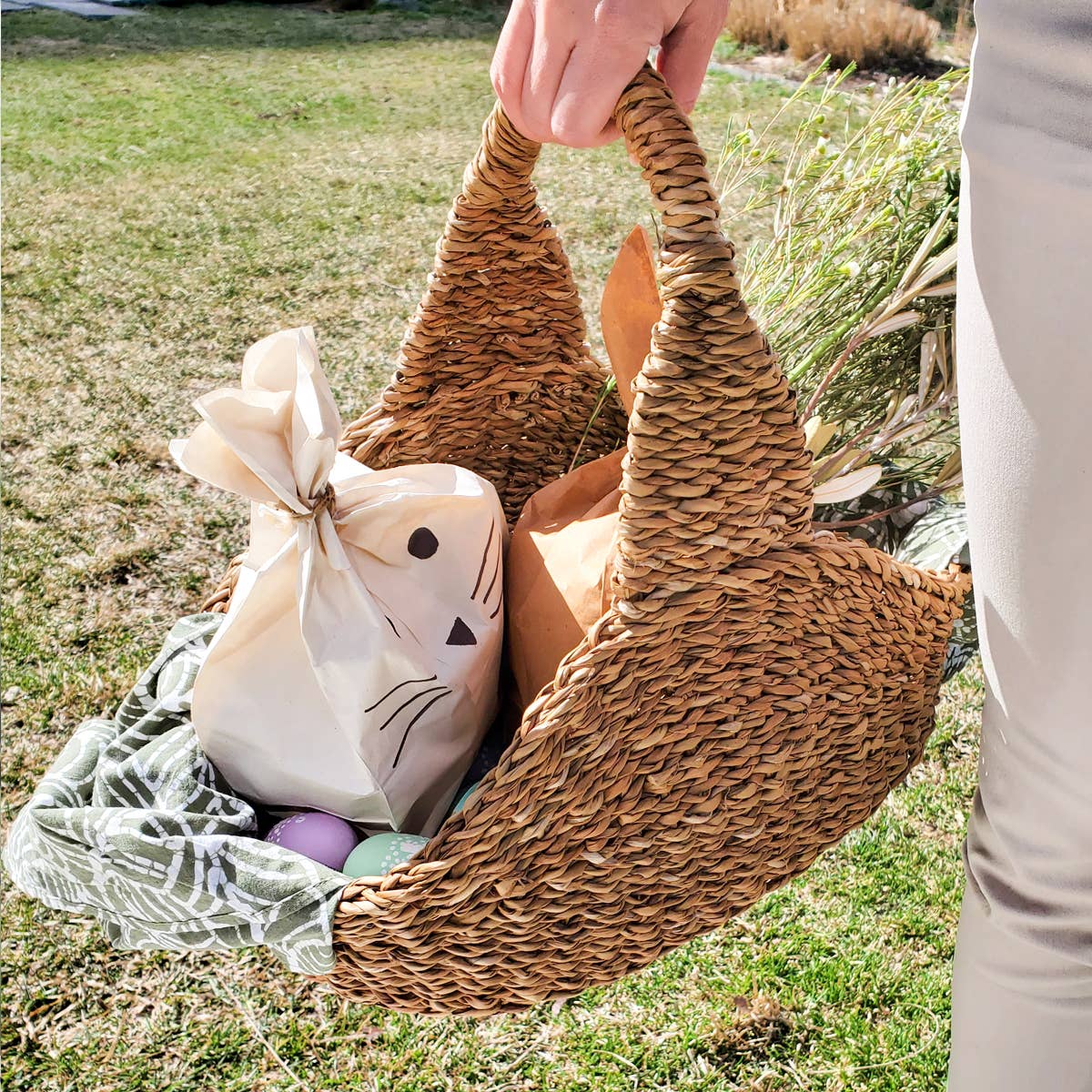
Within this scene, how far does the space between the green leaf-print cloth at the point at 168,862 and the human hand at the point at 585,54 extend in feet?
2.02

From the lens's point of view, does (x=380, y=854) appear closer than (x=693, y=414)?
No

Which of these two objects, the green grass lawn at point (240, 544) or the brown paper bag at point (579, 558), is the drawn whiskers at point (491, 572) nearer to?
the brown paper bag at point (579, 558)

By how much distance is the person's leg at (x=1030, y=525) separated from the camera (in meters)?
0.65

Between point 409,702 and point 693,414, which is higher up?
point 693,414

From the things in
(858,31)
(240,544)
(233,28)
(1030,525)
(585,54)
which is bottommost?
(240,544)

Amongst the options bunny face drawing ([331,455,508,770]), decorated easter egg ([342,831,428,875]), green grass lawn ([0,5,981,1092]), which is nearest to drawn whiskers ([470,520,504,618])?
bunny face drawing ([331,455,508,770])

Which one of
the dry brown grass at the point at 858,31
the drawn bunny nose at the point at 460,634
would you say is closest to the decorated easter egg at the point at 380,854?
the drawn bunny nose at the point at 460,634

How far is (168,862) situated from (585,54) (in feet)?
2.29

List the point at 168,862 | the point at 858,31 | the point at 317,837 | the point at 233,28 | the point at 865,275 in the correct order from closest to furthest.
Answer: the point at 168,862 → the point at 317,837 → the point at 865,275 → the point at 858,31 → the point at 233,28

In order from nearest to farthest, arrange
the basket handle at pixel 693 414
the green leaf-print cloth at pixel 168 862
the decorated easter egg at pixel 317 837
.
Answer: the basket handle at pixel 693 414, the green leaf-print cloth at pixel 168 862, the decorated easter egg at pixel 317 837

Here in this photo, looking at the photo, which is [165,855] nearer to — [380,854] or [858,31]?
[380,854]

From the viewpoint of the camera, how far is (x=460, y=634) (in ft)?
3.40

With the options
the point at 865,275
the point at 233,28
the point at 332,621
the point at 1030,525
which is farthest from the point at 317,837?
the point at 233,28

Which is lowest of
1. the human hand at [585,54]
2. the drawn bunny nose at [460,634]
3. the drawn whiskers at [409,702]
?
the drawn whiskers at [409,702]
